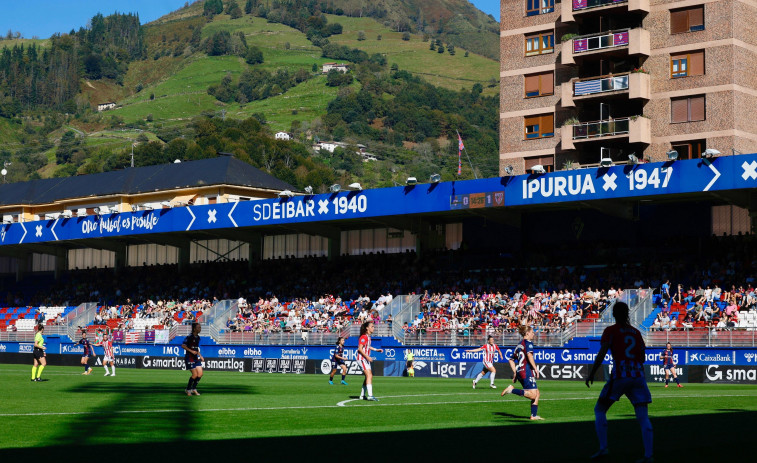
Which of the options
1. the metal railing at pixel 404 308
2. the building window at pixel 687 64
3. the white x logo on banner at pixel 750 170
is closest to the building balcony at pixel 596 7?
the building window at pixel 687 64

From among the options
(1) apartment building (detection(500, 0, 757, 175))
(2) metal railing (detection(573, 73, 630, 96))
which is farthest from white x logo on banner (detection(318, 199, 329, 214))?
(2) metal railing (detection(573, 73, 630, 96))

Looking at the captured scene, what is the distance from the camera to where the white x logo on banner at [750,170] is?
4016cm

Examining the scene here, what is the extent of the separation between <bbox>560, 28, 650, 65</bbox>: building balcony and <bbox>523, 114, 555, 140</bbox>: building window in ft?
12.6

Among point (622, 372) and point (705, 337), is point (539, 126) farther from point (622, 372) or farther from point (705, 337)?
point (622, 372)

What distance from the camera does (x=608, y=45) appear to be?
52.0 meters

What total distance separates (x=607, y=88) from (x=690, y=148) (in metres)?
5.43

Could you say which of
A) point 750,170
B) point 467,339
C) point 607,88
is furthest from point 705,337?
point 607,88

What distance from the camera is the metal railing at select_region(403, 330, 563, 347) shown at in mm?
41062

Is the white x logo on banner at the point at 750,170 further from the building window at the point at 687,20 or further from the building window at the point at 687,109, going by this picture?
the building window at the point at 687,20

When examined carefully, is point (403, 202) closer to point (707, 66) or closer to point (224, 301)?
point (224, 301)

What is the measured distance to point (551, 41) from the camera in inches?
2202

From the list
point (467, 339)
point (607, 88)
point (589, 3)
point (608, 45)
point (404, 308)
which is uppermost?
point (589, 3)

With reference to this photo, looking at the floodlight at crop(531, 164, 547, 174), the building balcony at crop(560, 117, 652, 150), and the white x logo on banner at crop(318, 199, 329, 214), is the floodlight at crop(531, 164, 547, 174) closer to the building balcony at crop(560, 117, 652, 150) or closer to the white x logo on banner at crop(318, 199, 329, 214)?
the building balcony at crop(560, 117, 652, 150)

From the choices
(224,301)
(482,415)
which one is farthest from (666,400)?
(224,301)
